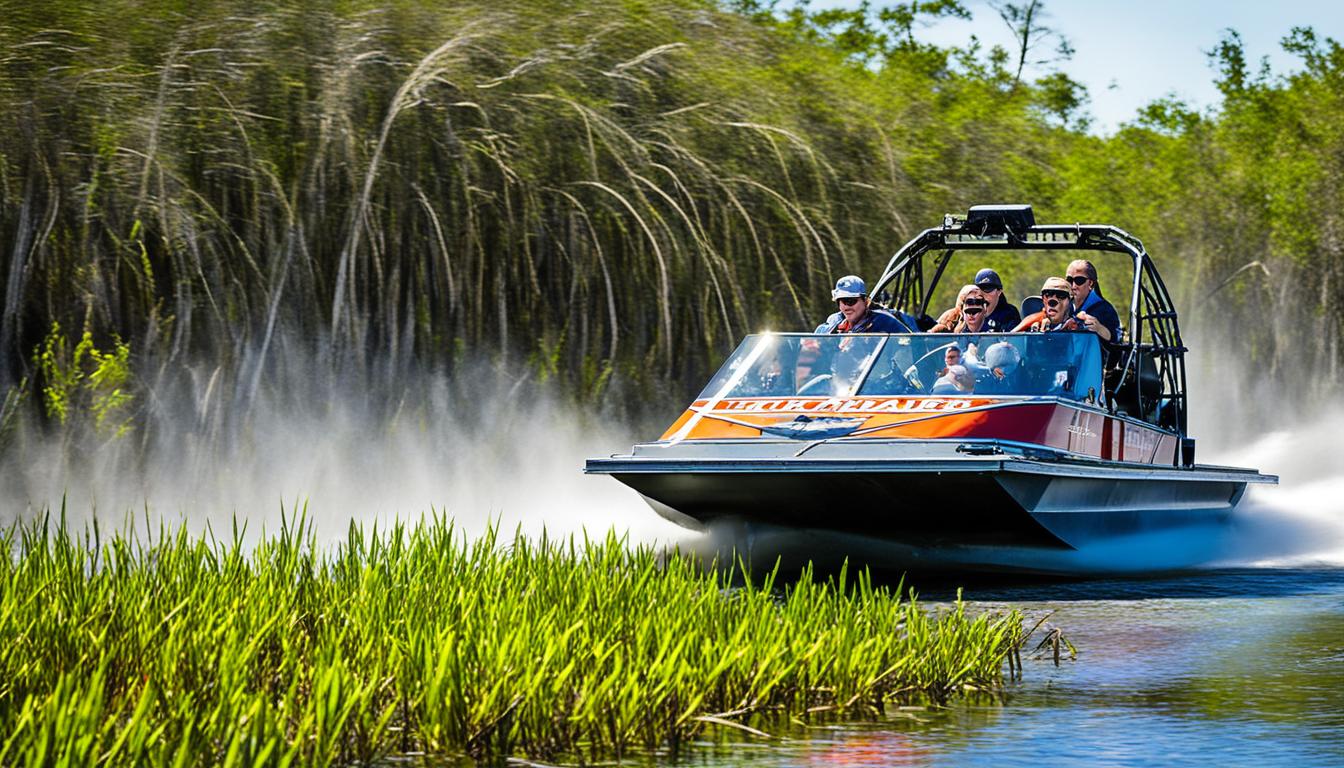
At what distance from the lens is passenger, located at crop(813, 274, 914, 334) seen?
12211 millimetres

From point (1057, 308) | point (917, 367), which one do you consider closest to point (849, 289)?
point (917, 367)

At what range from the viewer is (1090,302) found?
12.8m

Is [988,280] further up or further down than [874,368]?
further up

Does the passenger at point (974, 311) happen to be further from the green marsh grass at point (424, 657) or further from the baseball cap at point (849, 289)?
the green marsh grass at point (424, 657)

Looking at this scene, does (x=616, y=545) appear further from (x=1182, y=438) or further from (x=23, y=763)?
(x=1182, y=438)

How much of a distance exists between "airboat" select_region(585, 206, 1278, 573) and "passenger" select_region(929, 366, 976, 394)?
14 millimetres

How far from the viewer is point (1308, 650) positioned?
7918 millimetres

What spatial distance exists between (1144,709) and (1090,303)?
6810mm

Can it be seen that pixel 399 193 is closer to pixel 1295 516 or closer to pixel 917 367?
pixel 917 367

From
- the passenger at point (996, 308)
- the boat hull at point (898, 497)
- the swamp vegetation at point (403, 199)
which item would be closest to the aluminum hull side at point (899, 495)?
the boat hull at point (898, 497)

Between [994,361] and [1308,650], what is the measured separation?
379 centimetres

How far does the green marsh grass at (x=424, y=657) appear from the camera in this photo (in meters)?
4.71

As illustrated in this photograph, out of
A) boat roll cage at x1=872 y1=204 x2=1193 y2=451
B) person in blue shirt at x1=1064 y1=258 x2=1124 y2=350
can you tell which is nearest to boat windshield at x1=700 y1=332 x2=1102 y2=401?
person in blue shirt at x1=1064 y1=258 x2=1124 y2=350

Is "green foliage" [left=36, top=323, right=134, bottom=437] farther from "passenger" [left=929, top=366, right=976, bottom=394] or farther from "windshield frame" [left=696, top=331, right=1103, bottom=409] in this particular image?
"passenger" [left=929, top=366, right=976, bottom=394]
